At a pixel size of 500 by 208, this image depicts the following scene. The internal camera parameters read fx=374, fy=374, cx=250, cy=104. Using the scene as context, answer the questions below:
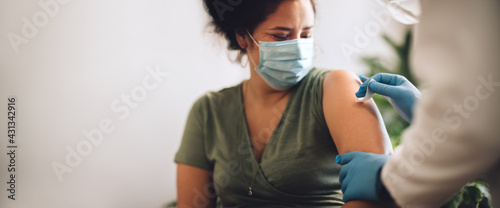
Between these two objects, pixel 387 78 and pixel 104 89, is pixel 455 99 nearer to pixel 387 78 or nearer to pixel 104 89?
pixel 387 78

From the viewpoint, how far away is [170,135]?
1.98 meters

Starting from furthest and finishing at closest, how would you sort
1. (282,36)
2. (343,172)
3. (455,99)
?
1. (282,36)
2. (343,172)
3. (455,99)

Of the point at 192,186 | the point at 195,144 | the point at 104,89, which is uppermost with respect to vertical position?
the point at 104,89

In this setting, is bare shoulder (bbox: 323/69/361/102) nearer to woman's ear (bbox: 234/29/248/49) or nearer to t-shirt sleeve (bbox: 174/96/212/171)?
woman's ear (bbox: 234/29/248/49)

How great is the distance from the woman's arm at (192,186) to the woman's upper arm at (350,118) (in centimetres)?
55

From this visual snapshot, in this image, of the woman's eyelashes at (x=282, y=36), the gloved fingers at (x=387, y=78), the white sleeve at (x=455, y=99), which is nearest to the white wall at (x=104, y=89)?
the woman's eyelashes at (x=282, y=36)

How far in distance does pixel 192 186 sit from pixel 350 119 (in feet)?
2.20

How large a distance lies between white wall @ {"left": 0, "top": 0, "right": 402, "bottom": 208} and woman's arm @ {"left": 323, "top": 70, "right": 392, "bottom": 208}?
470mm

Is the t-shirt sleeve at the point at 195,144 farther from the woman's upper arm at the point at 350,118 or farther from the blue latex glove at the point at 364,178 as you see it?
the blue latex glove at the point at 364,178

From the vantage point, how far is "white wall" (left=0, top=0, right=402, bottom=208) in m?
1.40

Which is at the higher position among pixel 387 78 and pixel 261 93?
pixel 387 78

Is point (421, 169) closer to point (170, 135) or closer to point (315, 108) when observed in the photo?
point (315, 108)

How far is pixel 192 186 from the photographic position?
1.39 meters

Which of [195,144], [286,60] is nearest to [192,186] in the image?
[195,144]
